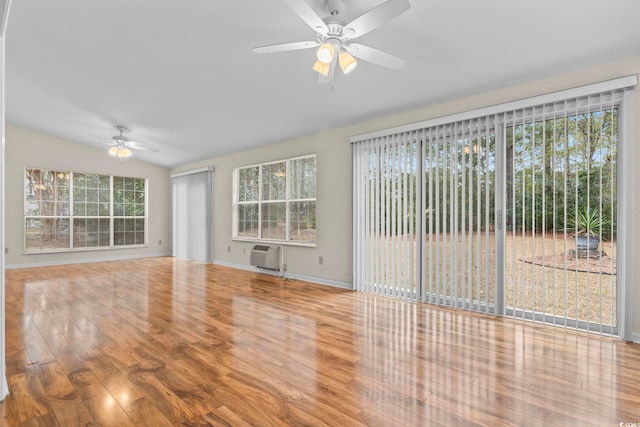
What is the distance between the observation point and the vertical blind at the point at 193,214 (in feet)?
24.4

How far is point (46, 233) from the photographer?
7055 mm

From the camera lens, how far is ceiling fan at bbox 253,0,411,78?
1.95m

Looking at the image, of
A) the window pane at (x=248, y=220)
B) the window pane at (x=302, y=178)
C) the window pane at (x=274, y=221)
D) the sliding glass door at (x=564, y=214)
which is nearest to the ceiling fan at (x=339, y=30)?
the sliding glass door at (x=564, y=214)

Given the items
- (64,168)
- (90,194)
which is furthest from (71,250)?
(64,168)

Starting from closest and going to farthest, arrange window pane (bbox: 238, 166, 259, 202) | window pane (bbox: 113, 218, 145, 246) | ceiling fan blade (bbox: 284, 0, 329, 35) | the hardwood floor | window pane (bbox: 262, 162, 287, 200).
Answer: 1. the hardwood floor
2. ceiling fan blade (bbox: 284, 0, 329, 35)
3. window pane (bbox: 262, 162, 287, 200)
4. window pane (bbox: 238, 166, 259, 202)
5. window pane (bbox: 113, 218, 145, 246)

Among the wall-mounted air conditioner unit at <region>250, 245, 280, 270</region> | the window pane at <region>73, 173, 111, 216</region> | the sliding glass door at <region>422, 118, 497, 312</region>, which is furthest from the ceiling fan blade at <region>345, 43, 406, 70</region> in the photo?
the window pane at <region>73, 173, 111, 216</region>

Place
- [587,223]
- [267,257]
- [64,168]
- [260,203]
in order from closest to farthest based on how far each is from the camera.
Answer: [587,223]
[267,257]
[260,203]
[64,168]

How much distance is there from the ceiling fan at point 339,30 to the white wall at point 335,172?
1.63m

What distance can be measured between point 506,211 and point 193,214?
6738mm

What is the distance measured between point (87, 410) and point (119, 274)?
4.85 m

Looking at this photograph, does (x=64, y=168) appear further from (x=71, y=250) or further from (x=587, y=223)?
(x=587, y=223)

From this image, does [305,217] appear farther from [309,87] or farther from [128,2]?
[128,2]

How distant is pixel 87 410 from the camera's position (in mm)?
1812

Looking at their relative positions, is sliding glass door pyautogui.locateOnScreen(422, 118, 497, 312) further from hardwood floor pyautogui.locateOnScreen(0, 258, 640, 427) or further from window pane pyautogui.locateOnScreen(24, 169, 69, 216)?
window pane pyautogui.locateOnScreen(24, 169, 69, 216)
